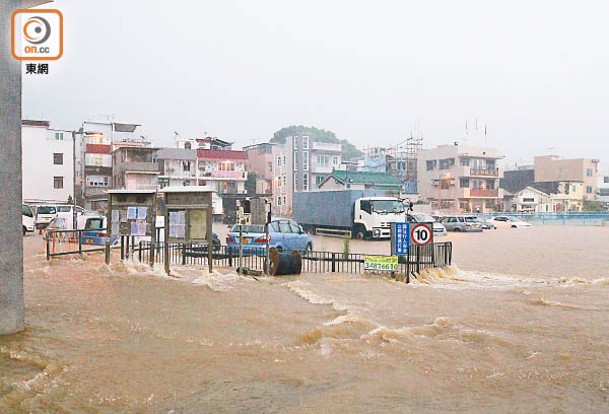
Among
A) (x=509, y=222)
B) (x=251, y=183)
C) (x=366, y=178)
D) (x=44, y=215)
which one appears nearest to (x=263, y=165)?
(x=251, y=183)

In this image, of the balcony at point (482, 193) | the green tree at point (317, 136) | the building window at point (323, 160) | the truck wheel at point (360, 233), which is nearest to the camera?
the truck wheel at point (360, 233)

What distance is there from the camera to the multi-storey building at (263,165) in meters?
69.0

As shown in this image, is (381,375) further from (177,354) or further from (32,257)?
(32,257)

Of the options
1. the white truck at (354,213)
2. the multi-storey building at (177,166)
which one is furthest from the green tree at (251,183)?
the white truck at (354,213)

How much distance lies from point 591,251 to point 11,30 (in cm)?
2624

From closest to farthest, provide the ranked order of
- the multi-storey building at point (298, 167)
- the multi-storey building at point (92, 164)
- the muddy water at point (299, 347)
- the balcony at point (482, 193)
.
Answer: the muddy water at point (299, 347)
the multi-storey building at point (92, 164)
the multi-storey building at point (298, 167)
the balcony at point (482, 193)

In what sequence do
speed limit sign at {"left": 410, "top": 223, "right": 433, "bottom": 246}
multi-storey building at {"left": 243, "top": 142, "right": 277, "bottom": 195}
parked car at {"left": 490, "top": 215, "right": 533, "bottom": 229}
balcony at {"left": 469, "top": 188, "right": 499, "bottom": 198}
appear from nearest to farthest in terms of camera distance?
speed limit sign at {"left": 410, "top": 223, "right": 433, "bottom": 246} < parked car at {"left": 490, "top": 215, "right": 533, "bottom": 229} < balcony at {"left": 469, "top": 188, "right": 499, "bottom": 198} < multi-storey building at {"left": 243, "top": 142, "right": 277, "bottom": 195}

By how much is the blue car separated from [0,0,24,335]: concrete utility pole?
9.22 meters

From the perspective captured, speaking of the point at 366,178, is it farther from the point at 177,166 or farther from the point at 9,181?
the point at 9,181

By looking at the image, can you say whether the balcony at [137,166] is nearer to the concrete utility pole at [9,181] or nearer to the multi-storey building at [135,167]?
the multi-storey building at [135,167]

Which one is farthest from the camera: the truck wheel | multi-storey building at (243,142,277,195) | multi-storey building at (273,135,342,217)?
multi-storey building at (243,142,277,195)

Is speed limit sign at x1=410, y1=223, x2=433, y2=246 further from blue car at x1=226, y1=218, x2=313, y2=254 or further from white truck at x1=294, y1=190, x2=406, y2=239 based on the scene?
white truck at x1=294, y1=190, x2=406, y2=239

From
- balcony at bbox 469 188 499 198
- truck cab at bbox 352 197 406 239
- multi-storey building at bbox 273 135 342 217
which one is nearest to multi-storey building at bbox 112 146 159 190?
multi-storey building at bbox 273 135 342 217

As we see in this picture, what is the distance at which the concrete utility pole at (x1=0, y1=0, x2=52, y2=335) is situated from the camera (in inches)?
312
